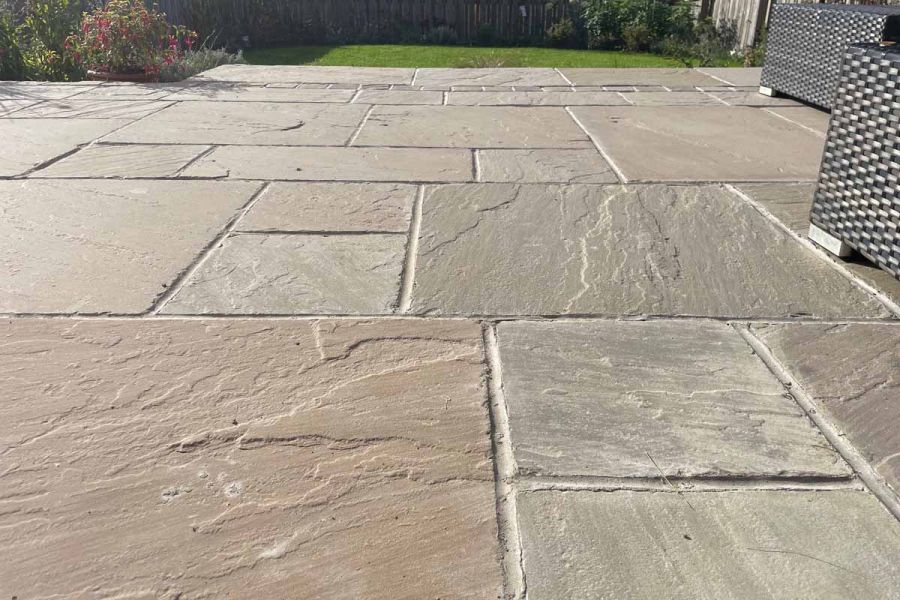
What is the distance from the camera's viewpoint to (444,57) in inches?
387

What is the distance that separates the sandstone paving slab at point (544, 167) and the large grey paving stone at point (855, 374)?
1516 millimetres

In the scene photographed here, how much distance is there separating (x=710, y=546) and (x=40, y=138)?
4.08 m

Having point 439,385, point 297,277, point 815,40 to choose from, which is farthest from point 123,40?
point 439,385

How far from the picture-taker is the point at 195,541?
1.27 meters

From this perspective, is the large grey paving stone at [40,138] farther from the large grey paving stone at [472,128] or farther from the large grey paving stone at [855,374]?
the large grey paving stone at [855,374]

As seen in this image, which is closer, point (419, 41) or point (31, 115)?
point (31, 115)

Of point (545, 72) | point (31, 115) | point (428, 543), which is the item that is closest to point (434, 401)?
point (428, 543)

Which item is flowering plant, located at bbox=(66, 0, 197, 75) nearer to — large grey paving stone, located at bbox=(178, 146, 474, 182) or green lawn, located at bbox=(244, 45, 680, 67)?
green lawn, located at bbox=(244, 45, 680, 67)

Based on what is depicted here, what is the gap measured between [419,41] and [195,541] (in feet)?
39.1

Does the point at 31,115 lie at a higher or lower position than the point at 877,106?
lower

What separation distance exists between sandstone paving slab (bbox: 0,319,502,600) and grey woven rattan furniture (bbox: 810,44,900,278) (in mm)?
1252

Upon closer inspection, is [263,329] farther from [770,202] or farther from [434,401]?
[770,202]

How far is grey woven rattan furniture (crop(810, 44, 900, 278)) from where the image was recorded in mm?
2150

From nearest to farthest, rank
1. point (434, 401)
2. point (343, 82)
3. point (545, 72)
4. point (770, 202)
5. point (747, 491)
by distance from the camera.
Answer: point (747, 491) < point (434, 401) < point (770, 202) < point (343, 82) < point (545, 72)
